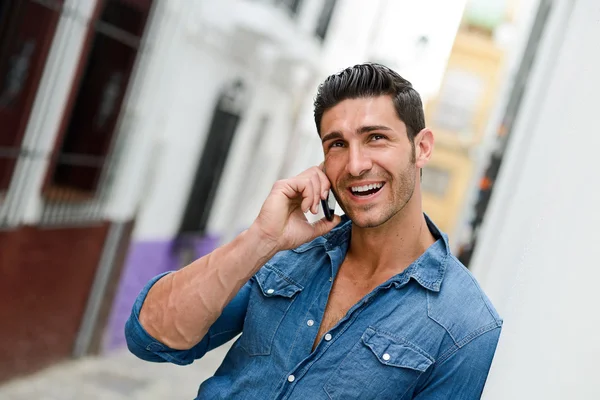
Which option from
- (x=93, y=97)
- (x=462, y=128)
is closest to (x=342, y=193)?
(x=93, y=97)

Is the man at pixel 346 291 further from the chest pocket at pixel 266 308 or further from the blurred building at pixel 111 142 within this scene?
the blurred building at pixel 111 142

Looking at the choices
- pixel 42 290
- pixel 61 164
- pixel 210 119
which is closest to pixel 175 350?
pixel 42 290

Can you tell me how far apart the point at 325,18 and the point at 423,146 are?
7848 millimetres

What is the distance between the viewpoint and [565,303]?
854 millimetres

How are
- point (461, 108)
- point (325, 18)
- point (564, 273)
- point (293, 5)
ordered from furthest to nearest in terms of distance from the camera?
point (461, 108), point (325, 18), point (293, 5), point (564, 273)

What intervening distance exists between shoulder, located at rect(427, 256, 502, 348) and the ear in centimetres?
37

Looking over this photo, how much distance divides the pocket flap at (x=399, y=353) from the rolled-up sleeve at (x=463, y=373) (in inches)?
1.5

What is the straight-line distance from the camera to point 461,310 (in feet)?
5.17

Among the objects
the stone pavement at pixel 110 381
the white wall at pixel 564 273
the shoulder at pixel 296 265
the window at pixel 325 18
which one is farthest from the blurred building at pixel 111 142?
the white wall at pixel 564 273

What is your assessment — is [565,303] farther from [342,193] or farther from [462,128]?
[462,128]

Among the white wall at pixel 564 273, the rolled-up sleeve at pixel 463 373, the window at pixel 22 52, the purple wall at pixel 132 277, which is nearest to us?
the white wall at pixel 564 273

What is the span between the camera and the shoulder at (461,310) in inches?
60.5

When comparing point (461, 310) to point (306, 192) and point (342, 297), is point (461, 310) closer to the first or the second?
point (342, 297)

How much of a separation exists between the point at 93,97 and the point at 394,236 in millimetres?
4212
